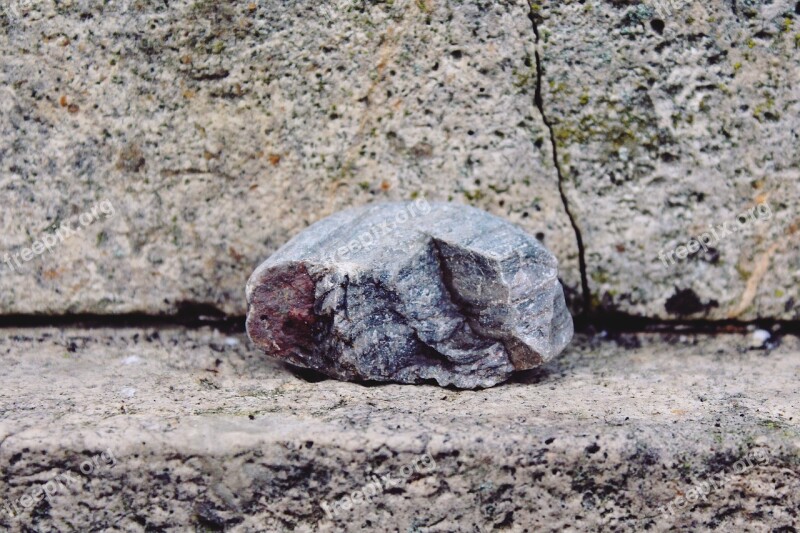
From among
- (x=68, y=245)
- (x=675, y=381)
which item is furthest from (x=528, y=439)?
(x=68, y=245)

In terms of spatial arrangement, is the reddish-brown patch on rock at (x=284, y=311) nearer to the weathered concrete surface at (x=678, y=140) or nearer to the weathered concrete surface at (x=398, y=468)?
the weathered concrete surface at (x=398, y=468)

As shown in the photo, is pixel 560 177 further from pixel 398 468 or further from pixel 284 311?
pixel 398 468

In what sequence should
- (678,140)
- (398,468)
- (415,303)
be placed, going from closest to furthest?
(398,468) < (415,303) < (678,140)

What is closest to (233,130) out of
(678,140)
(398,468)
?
(398,468)

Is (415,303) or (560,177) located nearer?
(415,303)

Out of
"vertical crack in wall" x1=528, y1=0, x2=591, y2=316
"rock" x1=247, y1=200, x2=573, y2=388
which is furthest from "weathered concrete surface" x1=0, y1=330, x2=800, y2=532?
"vertical crack in wall" x1=528, y1=0, x2=591, y2=316

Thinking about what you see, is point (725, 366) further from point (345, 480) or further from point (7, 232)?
point (7, 232)

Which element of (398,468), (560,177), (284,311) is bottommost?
(398,468)
